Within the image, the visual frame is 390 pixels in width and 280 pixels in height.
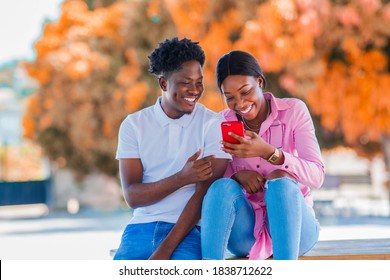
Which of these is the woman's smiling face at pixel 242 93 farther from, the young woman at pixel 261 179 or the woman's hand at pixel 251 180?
the woman's hand at pixel 251 180

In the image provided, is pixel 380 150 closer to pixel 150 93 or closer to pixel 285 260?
pixel 150 93

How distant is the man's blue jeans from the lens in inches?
104

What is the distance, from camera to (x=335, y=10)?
883 cm

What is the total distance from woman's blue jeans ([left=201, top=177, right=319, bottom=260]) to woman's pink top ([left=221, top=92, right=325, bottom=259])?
69mm

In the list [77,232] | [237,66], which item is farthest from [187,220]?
[77,232]

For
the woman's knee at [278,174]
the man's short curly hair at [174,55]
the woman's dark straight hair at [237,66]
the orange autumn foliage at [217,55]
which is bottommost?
the woman's knee at [278,174]

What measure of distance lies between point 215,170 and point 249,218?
200mm

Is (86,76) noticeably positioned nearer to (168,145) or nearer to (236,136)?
(168,145)

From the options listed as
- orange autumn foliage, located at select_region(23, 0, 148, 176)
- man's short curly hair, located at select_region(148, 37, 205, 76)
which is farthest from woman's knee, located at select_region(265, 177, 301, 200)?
orange autumn foliage, located at select_region(23, 0, 148, 176)

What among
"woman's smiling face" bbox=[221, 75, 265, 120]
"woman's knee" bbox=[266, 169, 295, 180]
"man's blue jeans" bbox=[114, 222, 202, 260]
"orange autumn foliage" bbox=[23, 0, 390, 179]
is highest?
"orange autumn foliage" bbox=[23, 0, 390, 179]

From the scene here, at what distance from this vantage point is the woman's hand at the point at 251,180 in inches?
104

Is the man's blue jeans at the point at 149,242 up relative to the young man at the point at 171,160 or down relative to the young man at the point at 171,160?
down

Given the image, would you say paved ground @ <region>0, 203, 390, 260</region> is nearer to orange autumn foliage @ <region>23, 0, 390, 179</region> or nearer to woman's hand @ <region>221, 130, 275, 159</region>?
orange autumn foliage @ <region>23, 0, 390, 179</region>

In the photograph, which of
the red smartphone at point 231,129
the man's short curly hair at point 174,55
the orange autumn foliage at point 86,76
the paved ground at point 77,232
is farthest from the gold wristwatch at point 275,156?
the orange autumn foliage at point 86,76
